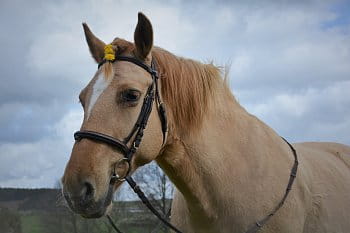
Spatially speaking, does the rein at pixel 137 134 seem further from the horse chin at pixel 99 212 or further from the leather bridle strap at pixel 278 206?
the horse chin at pixel 99 212

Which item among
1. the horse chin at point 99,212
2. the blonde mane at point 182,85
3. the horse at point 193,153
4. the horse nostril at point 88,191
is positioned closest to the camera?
the horse nostril at point 88,191

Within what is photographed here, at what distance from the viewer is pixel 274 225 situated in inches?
175

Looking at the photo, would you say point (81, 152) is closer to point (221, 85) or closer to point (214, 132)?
point (214, 132)

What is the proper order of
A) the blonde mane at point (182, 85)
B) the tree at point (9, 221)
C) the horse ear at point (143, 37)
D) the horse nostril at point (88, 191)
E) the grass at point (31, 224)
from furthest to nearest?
the grass at point (31, 224), the tree at point (9, 221), the blonde mane at point (182, 85), the horse ear at point (143, 37), the horse nostril at point (88, 191)

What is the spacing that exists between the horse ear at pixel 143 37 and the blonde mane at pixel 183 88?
0.24 m

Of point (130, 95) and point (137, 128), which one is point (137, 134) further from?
point (130, 95)

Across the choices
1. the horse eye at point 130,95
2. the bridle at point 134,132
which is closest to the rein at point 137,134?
the bridle at point 134,132

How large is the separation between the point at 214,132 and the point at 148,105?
873 millimetres

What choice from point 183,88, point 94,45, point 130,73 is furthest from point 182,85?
point 94,45

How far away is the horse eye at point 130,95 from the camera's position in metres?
3.82

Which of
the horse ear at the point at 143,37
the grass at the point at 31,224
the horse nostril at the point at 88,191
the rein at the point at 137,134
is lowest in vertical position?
the grass at the point at 31,224

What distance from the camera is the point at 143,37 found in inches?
161

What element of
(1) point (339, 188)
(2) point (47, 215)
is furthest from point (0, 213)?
(1) point (339, 188)

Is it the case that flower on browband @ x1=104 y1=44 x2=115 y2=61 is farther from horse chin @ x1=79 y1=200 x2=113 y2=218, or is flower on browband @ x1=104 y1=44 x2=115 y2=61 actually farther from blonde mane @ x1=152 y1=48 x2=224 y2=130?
horse chin @ x1=79 y1=200 x2=113 y2=218
